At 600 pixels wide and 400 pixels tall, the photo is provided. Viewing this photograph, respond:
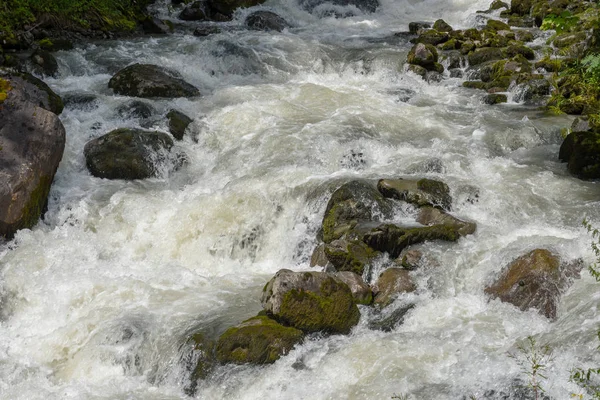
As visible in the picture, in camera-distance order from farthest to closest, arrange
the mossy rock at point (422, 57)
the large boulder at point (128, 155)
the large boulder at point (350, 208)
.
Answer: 1. the mossy rock at point (422, 57)
2. the large boulder at point (128, 155)
3. the large boulder at point (350, 208)

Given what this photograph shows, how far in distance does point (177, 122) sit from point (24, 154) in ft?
9.61

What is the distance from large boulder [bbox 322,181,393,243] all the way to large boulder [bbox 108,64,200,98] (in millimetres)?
5032

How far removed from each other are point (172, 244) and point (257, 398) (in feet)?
11.2

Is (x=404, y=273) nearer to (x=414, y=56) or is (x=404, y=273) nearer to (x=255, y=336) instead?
(x=255, y=336)

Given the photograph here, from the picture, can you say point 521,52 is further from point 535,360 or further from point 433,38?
point 535,360

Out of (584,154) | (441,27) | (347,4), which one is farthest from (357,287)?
(347,4)

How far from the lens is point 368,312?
255 inches

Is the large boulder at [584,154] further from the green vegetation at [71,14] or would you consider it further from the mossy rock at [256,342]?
the green vegetation at [71,14]

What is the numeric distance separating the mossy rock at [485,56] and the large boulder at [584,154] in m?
5.30

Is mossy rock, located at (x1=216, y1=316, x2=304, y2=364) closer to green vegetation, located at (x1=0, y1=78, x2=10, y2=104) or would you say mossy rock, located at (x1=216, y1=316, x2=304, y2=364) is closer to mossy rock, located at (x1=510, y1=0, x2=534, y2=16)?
green vegetation, located at (x1=0, y1=78, x2=10, y2=104)

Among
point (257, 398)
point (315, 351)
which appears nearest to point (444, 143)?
point (315, 351)

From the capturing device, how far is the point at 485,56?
46.5 ft

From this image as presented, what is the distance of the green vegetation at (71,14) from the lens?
12.3m

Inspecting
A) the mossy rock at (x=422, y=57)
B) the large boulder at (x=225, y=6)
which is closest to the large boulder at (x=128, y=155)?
the mossy rock at (x=422, y=57)
